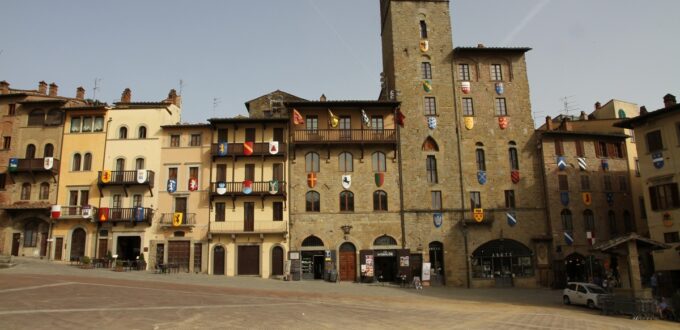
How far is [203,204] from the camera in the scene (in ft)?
130

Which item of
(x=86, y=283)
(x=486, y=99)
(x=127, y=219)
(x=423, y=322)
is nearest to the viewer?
(x=423, y=322)

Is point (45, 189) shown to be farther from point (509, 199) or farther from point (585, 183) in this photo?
point (585, 183)

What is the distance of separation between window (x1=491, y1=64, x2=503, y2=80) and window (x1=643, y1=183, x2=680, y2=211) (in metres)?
14.9

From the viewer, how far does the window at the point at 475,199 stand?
4047cm

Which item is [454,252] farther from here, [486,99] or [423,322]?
[423,322]

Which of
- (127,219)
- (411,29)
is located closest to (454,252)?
(411,29)

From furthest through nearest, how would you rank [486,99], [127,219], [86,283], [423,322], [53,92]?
1. [53,92]
2. [486,99]
3. [127,219]
4. [86,283]
5. [423,322]

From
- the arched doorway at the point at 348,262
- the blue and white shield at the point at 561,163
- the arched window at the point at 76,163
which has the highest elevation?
the arched window at the point at 76,163

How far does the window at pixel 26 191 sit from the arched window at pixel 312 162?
2286cm

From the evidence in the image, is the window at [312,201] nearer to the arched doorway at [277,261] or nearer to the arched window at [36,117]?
the arched doorway at [277,261]

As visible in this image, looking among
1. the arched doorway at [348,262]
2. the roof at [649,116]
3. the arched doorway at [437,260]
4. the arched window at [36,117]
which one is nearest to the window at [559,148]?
the roof at [649,116]

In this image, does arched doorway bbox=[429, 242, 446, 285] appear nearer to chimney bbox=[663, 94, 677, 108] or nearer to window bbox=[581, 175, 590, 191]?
window bbox=[581, 175, 590, 191]

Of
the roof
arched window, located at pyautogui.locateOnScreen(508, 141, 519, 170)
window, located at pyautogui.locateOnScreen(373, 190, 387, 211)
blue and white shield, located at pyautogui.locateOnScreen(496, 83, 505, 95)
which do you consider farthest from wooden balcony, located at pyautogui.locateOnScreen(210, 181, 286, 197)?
the roof

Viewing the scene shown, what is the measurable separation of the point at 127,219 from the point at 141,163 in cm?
479
